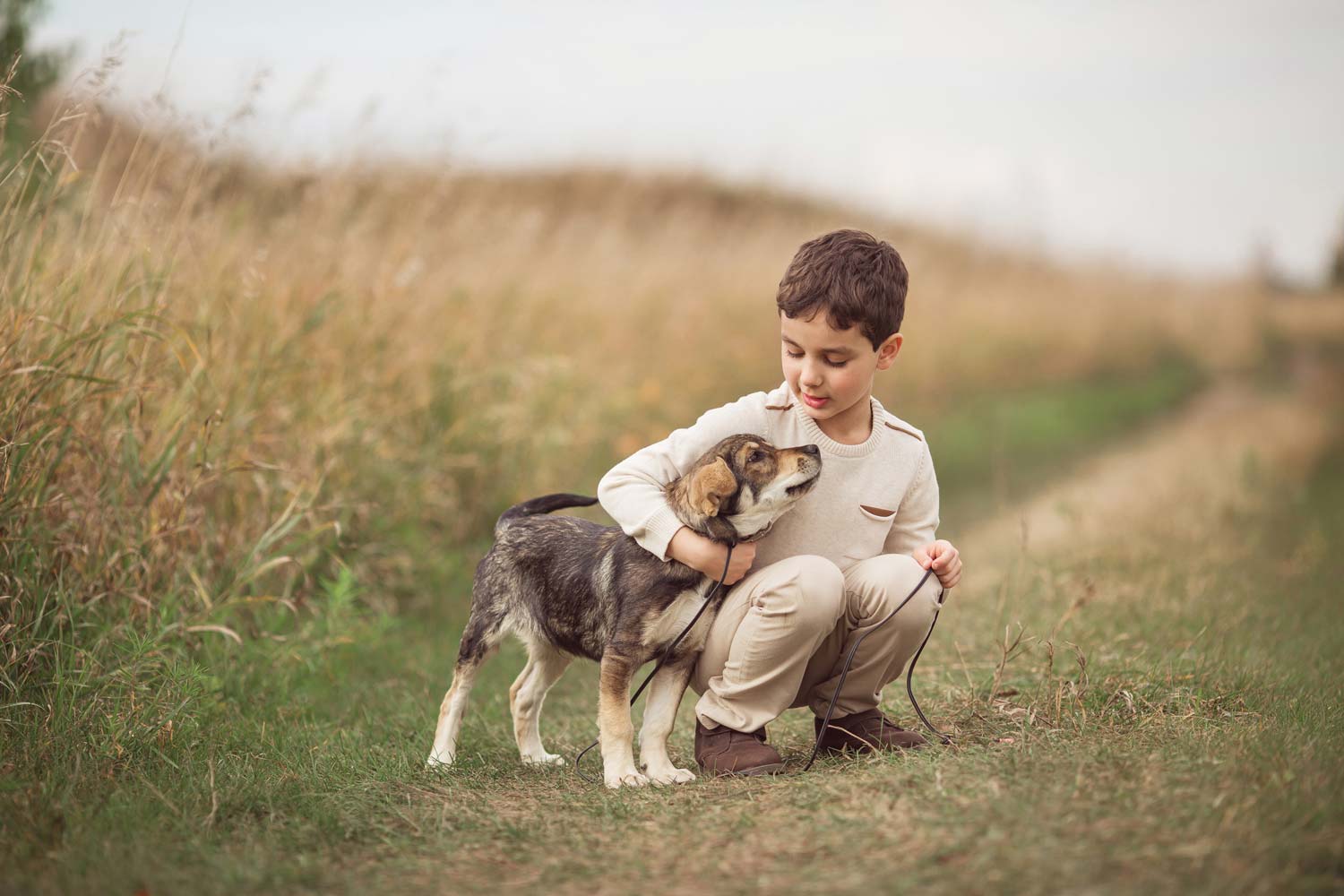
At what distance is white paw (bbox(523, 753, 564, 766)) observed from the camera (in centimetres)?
402

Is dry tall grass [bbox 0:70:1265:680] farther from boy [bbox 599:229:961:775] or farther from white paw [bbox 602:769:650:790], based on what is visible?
boy [bbox 599:229:961:775]

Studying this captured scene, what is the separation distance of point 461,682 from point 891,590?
5.05 ft

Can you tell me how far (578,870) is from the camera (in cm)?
286

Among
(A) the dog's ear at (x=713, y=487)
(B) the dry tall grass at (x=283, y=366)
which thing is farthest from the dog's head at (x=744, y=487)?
(B) the dry tall grass at (x=283, y=366)

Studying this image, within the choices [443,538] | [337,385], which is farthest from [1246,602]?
[337,385]

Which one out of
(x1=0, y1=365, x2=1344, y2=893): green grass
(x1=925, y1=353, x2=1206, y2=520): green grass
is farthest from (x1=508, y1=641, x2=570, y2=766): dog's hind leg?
(x1=925, y1=353, x2=1206, y2=520): green grass

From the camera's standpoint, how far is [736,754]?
3680 millimetres

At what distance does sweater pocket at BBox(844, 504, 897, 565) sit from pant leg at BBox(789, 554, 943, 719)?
5cm

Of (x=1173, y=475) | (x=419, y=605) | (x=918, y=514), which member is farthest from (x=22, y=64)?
(x=1173, y=475)

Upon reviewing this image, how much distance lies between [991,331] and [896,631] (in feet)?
43.2

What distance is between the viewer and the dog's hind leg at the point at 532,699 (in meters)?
4.08

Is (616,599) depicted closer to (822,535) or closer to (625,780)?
(625,780)

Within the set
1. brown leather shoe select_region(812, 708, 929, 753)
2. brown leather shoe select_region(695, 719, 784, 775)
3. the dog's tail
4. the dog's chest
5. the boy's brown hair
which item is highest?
the boy's brown hair

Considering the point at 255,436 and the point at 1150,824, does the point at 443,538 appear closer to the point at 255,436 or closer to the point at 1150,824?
the point at 255,436
